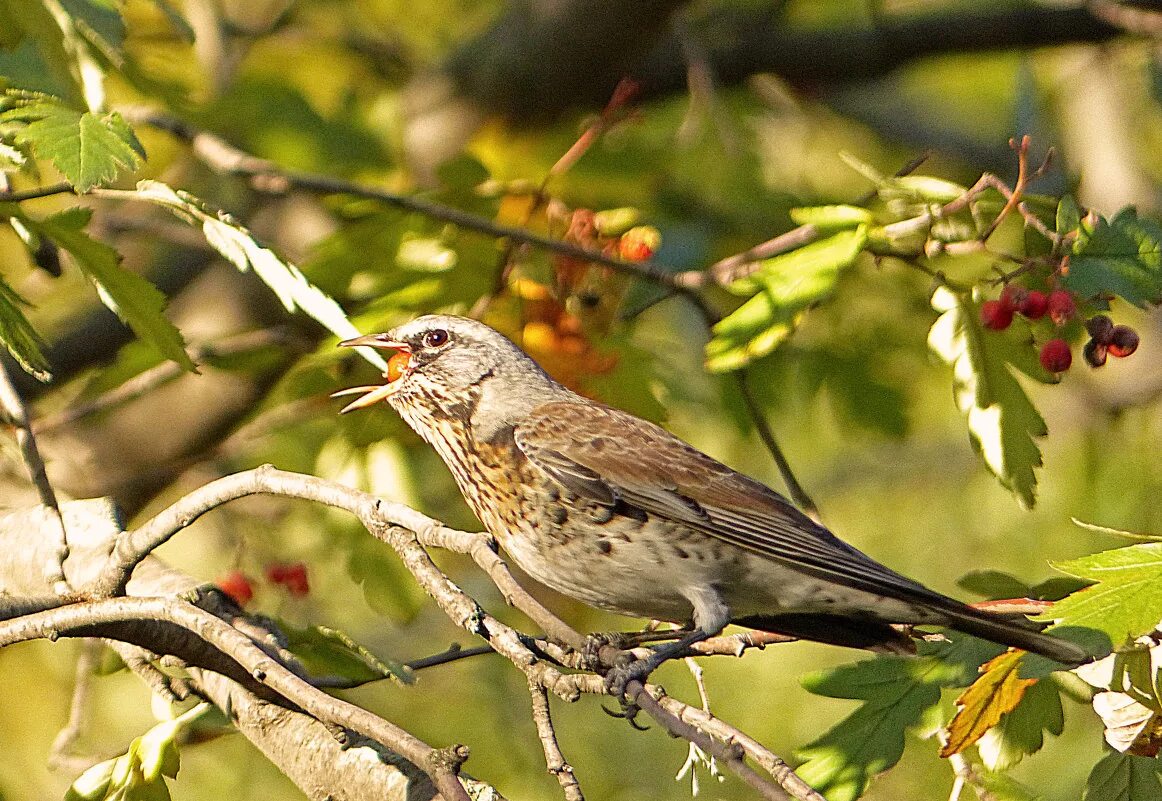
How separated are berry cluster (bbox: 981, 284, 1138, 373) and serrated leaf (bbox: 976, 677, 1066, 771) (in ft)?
2.95

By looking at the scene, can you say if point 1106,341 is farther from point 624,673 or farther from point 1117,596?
point 624,673

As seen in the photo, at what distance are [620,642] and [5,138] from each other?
5.90ft

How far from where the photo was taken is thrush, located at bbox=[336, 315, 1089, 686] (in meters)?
3.72

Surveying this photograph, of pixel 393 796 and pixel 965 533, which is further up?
pixel 393 796

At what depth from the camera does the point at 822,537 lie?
390cm

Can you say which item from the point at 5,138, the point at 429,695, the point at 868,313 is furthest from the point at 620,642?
the point at 429,695

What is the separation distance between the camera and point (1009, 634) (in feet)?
10.1

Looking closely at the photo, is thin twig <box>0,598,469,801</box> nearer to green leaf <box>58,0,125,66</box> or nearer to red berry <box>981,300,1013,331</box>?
green leaf <box>58,0,125,66</box>

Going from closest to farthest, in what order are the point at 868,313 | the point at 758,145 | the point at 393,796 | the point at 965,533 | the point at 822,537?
the point at 393,796 < the point at 822,537 < the point at 868,313 < the point at 758,145 < the point at 965,533

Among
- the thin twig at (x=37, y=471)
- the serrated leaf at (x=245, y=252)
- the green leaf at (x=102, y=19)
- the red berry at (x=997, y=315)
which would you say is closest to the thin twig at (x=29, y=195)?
the serrated leaf at (x=245, y=252)

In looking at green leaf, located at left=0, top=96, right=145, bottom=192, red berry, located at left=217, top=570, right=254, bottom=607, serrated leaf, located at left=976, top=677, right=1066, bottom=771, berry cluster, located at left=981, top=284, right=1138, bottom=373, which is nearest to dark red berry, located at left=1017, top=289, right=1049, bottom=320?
berry cluster, located at left=981, top=284, right=1138, bottom=373

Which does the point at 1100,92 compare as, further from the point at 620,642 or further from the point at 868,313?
the point at 620,642

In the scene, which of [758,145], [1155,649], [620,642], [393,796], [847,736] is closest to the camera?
[393,796]

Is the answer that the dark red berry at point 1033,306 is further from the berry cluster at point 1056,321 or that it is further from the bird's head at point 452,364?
the bird's head at point 452,364
